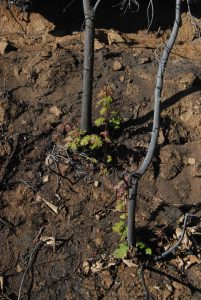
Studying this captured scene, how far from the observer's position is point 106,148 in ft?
22.5

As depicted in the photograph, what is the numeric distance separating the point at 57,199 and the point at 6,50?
2493 millimetres

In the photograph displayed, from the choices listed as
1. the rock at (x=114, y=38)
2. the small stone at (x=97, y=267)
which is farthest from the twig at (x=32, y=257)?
the rock at (x=114, y=38)

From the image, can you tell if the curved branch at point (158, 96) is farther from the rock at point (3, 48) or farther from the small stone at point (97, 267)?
the rock at point (3, 48)

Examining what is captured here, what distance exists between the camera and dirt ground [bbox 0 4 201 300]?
6.01 m

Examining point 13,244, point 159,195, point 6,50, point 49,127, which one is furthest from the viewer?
point 6,50

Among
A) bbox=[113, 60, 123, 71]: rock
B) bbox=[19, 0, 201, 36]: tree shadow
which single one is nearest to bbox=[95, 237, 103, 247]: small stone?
bbox=[113, 60, 123, 71]: rock

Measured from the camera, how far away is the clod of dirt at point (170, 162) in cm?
681

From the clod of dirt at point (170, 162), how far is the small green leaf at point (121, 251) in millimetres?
1254

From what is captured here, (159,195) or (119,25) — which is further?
(119,25)

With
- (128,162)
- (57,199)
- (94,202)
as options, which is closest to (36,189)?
(57,199)

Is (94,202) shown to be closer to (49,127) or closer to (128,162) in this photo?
(128,162)

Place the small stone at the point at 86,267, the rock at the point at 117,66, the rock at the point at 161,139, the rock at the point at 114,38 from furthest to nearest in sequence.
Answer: the rock at the point at 114,38 → the rock at the point at 117,66 → the rock at the point at 161,139 → the small stone at the point at 86,267

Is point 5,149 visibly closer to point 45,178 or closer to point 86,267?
point 45,178

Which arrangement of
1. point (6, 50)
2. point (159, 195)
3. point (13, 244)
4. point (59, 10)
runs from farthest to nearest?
point (59, 10), point (6, 50), point (159, 195), point (13, 244)
